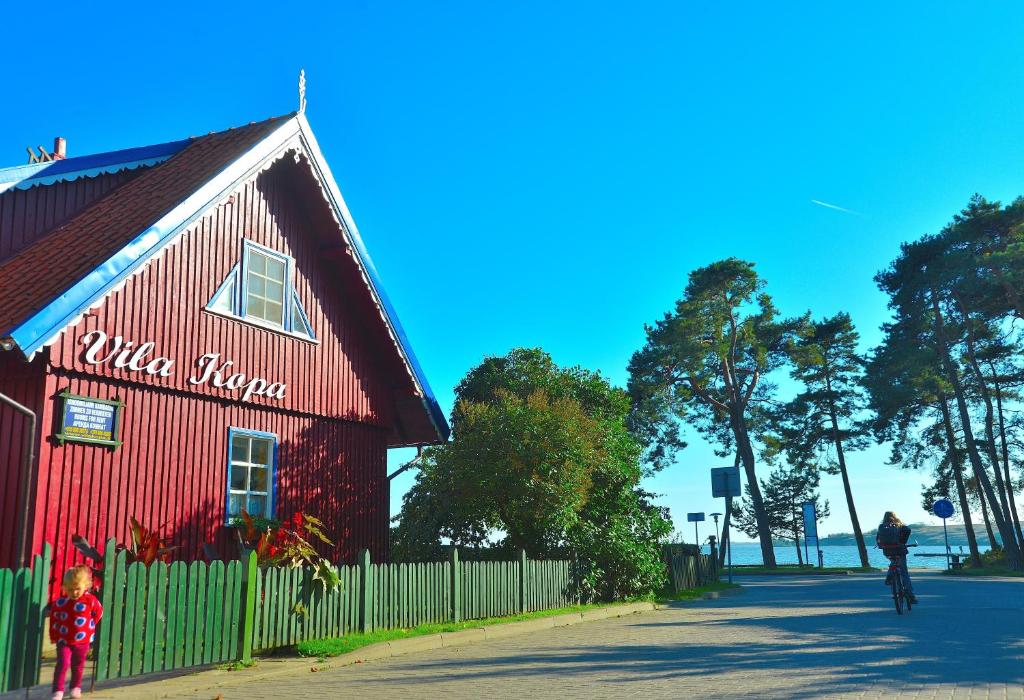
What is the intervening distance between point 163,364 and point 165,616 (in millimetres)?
4458

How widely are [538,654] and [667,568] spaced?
42.6 ft

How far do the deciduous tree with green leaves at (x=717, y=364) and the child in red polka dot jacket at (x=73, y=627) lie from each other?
4113cm

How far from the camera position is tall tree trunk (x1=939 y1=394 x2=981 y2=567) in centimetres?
4307

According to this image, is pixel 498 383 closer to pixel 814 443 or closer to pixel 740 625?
pixel 740 625

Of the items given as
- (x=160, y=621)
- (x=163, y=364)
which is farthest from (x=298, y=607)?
(x=163, y=364)

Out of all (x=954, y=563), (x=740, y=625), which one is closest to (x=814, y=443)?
(x=954, y=563)

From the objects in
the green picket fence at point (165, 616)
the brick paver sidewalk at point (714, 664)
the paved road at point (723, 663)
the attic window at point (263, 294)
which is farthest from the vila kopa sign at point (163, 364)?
the paved road at point (723, 663)

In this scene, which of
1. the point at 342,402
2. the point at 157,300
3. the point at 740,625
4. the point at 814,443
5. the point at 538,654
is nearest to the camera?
the point at 538,654

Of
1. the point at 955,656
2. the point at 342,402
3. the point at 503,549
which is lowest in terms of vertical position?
the point at 955,656

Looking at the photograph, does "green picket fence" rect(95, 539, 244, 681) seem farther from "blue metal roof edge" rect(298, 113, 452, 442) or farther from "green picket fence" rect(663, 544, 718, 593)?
"green picket fence" rect(663, 544, 718, 593)

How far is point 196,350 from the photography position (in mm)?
13344

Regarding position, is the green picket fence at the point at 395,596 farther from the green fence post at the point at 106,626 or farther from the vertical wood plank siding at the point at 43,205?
the vertical wood plank siding at the point at 43,205

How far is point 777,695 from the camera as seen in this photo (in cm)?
786

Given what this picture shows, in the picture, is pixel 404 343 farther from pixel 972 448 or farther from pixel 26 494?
pixel 972 448
